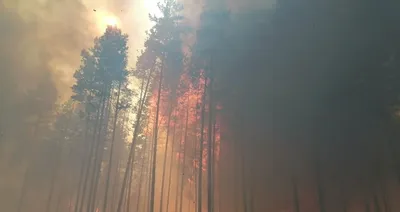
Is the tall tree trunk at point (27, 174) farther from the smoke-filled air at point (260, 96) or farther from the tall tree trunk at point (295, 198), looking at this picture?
the tall tree trunk at point (295, 198)

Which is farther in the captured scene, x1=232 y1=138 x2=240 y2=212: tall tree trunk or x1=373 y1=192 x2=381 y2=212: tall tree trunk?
x1=232 y1=138 x2=240 y2=212: tall tree trunk

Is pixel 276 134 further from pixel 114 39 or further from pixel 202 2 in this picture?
pixel 114 39

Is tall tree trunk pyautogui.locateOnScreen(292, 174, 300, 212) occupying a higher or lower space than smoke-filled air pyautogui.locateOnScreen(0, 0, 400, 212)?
lower

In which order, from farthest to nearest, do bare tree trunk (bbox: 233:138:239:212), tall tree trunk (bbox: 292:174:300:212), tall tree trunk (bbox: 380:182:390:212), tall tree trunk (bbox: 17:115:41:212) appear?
1. tall tree trunk (bbox: 17:115:41:212)
2. bare tree trunk (bbox: 233:138:239:212)
3. tall tree trunk (bbox: 292:174:300:212)
4. tall tree trunk (bbox: 380:182:390:212)

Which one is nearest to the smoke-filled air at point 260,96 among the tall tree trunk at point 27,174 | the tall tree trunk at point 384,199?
the tall tree trunk at point 384,199

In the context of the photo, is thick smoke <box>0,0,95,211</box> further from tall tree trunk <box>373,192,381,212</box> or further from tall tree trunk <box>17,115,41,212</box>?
tall tree trunk <box>373,192,381,212</box>

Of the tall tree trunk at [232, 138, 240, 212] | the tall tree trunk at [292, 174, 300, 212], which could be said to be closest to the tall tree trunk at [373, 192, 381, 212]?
the tall tree trunk at [292, 174, 300, 212]

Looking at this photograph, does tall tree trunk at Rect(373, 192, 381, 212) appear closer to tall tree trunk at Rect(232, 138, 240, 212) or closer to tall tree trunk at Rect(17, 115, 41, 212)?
tall tree trunk at Rect(232, 138, 240, 212)

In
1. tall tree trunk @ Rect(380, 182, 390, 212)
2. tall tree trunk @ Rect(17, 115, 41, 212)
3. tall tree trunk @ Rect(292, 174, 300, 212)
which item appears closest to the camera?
tall tree trunk @ Rect(380, 182, 390, 212)

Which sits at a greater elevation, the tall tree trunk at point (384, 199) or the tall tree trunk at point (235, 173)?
the tall tree trunk at point (235, 173)

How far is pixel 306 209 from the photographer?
61.7 feet

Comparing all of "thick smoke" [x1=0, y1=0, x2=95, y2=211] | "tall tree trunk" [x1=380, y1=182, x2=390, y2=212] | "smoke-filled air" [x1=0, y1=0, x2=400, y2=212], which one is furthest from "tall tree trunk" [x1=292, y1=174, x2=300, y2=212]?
"thick smoke" [x1=0, y1=0, x2=95, y2=211]

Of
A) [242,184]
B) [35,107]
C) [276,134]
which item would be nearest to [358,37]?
[276,134]

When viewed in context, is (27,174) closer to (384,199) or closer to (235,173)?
(235,173)
